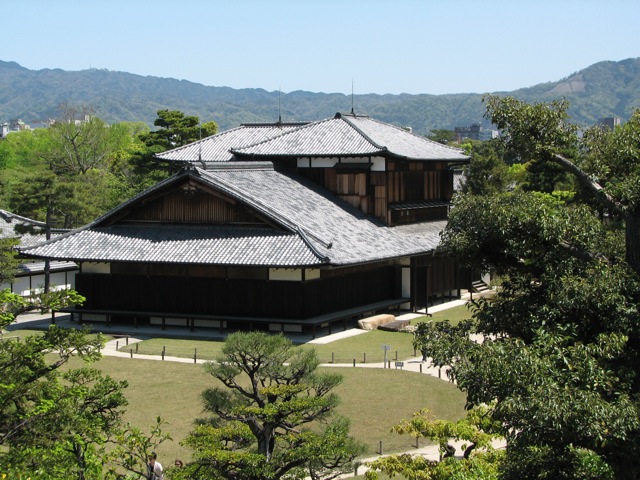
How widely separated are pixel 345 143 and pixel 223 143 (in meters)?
8.68

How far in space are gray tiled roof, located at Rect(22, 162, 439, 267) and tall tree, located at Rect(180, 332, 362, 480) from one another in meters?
13.1

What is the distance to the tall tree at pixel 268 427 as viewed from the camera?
14602 mm

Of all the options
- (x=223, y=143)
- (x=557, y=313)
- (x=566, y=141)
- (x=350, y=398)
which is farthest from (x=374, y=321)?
(x=557, y=313)

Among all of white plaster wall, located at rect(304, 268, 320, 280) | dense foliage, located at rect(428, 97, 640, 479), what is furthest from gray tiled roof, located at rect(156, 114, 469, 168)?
dense foliage, located at rect(428, 97, 640, 479)

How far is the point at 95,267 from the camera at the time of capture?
1358 inches

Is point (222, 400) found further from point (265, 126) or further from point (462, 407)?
point (265, 126)

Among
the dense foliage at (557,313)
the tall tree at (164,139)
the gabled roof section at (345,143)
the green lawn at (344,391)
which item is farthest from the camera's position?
the tall tree at (164,139)

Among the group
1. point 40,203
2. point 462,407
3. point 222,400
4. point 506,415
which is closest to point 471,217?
point 506,415

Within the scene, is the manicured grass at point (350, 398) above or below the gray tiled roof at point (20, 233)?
below

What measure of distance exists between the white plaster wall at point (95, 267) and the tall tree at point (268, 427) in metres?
17.3

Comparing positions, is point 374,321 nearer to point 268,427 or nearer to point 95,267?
point 95,267

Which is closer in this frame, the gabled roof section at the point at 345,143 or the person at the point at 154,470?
the person at the point at 154,470

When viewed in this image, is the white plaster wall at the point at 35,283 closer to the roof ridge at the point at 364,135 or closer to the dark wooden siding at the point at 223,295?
the dark wooden siding at the point at 223,295

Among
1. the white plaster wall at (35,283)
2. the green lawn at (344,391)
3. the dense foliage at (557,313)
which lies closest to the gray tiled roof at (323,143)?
the white plaster wall at (35,283)
